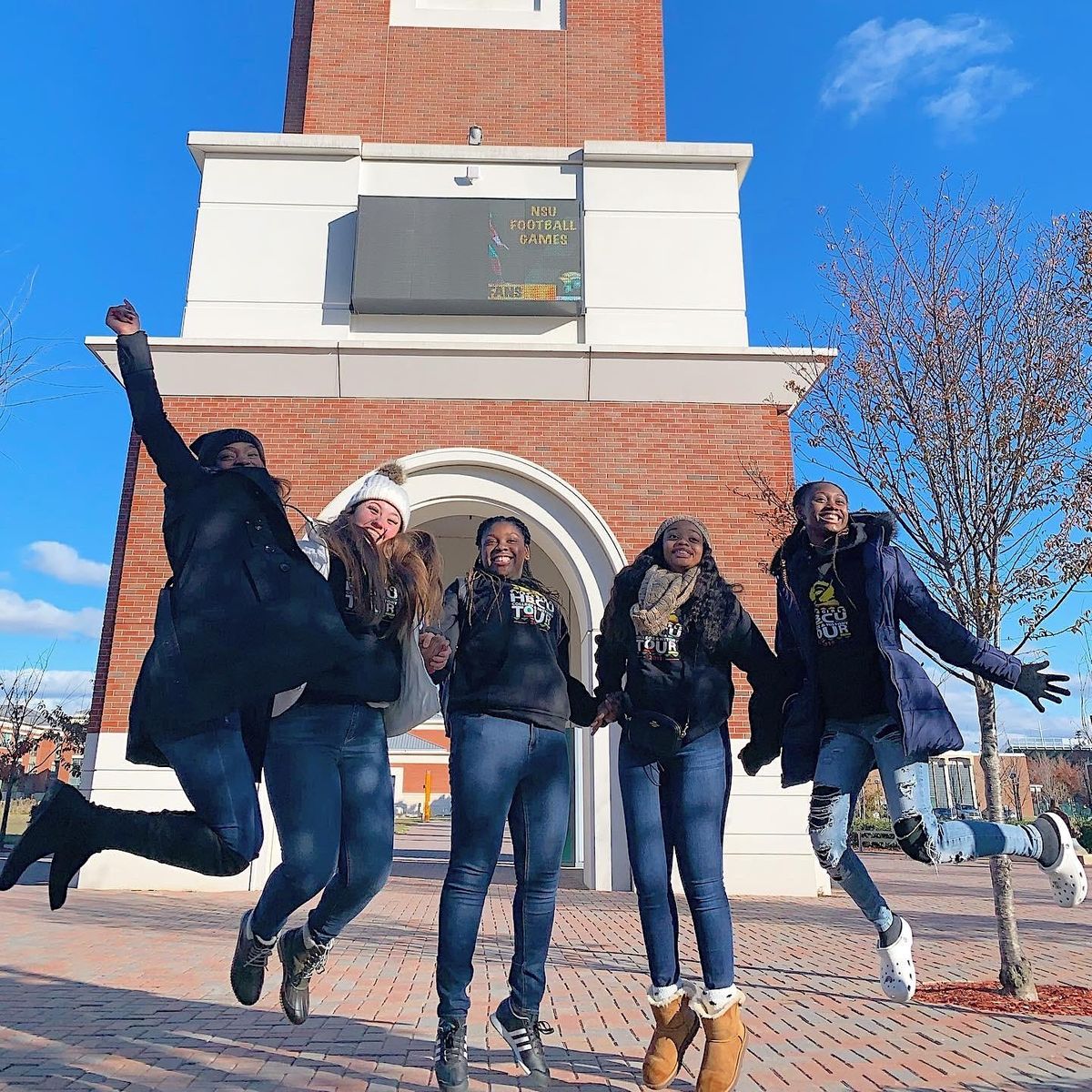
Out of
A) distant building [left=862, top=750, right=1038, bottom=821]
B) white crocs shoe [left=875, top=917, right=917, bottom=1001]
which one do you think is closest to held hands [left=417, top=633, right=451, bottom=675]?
white crocs shoe [left=875, top=917, right=917, bottom=1001]

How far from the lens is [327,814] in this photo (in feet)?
10.2

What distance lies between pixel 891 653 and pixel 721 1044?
5.08ft

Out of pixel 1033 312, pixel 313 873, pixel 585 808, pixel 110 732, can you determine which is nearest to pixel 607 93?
Answer: pixel 1033 312

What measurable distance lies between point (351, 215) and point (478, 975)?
9.81m

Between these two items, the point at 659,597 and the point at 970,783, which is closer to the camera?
the point at 659,597

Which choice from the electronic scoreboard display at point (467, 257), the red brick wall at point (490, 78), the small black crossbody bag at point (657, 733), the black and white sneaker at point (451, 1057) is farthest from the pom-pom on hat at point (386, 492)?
the red brick wall at point (490, 78)

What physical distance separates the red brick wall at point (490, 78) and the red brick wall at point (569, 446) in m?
4.70

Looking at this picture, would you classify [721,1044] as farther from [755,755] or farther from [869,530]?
[869,530]

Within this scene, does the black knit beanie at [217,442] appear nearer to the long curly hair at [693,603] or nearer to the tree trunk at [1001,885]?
the long curly hair at [693,603]

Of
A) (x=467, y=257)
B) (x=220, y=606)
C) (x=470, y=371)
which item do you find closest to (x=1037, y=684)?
(x=220, y=606)

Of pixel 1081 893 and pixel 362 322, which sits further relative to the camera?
pixel 362 322

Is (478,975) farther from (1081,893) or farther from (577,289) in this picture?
(577,289)

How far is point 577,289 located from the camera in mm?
11641

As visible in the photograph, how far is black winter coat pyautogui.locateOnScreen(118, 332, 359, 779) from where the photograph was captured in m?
2.80
